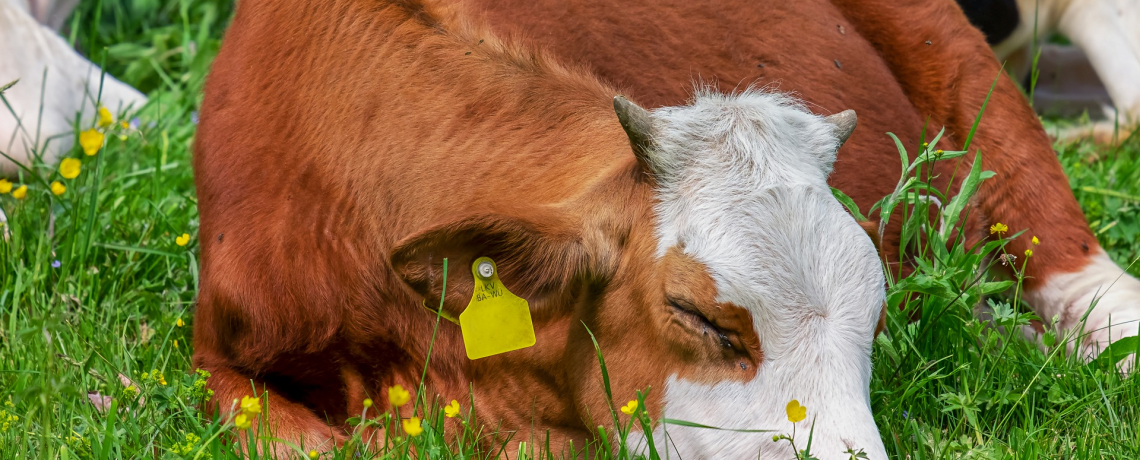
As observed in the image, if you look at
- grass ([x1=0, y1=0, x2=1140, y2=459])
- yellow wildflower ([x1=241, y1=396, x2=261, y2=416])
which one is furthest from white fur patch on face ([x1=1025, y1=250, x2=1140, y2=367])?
yellow wildflower ([x1=241, y1=396, x2=261, y2=416])

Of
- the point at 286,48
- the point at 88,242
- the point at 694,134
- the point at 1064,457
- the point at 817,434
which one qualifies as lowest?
the point at 1064,457

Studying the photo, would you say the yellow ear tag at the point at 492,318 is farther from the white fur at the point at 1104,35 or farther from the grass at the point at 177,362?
the white fur at the point at 1104,35

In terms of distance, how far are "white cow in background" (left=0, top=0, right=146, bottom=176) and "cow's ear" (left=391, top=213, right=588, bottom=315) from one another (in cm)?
256

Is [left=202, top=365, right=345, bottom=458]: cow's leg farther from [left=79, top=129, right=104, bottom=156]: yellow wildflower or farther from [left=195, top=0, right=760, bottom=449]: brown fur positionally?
[left=79, top=129, right=104, bottom=156]: yellow wildflower

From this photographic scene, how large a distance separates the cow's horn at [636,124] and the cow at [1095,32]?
3559 mm

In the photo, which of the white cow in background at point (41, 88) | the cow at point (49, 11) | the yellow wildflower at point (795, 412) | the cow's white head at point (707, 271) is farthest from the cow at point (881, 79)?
the cow at point (49, 11)

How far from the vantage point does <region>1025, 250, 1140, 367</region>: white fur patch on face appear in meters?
3.68

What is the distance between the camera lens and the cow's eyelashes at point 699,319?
2.29 metres

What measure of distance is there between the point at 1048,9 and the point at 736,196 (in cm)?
405

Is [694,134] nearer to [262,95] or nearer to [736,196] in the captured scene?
[736,196]

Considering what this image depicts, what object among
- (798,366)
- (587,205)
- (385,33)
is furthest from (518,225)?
(385,33)

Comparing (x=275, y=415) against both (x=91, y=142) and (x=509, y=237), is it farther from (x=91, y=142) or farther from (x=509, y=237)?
(x=91, y=142)

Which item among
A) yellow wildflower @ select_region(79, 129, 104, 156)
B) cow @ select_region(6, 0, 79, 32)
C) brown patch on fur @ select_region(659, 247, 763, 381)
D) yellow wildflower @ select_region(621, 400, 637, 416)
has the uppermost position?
cow @ select_region(6, 0, 79, 32)

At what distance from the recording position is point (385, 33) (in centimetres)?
290
